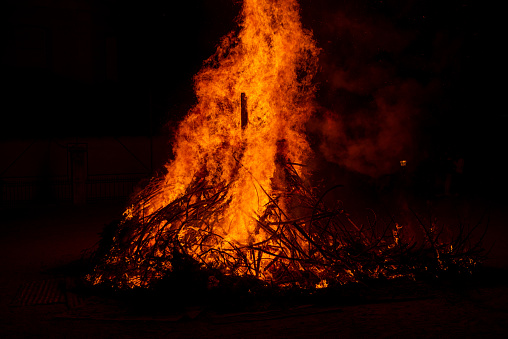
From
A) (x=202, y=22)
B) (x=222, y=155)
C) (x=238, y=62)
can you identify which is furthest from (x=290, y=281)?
(x=202, y=22)

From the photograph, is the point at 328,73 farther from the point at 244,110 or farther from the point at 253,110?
the point at 244,110

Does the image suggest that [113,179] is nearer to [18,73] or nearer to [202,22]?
[18,73]

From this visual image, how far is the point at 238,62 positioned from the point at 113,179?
12.1 m

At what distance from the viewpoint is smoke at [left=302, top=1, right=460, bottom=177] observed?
43.1 ft

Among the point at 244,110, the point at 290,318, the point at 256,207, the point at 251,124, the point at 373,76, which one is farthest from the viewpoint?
the point at 373,76

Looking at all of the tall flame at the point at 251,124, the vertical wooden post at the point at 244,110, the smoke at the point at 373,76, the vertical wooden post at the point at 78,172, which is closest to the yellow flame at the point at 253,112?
the tall flame at the point at 251,124

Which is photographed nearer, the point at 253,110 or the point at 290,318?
the point at 290,318

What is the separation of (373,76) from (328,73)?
3.68 ft

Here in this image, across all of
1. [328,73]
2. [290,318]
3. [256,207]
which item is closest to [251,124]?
[256,207]

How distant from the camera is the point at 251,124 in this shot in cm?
827

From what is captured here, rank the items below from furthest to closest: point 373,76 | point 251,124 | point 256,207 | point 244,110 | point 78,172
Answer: point 78,172, point 373,76, point 251,124, point 256,207, point 244,110

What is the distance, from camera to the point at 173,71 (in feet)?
80.6

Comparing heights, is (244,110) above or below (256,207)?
above

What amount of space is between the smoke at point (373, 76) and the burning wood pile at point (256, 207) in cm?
460
